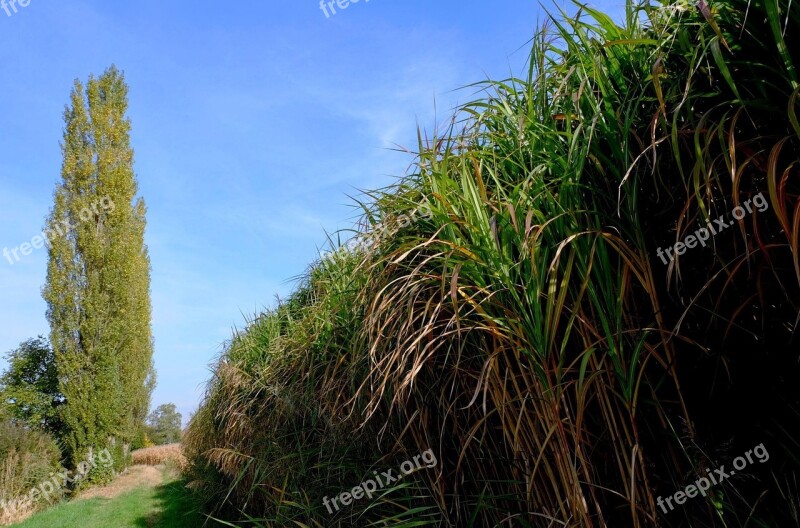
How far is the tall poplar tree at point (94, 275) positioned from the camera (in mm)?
15125

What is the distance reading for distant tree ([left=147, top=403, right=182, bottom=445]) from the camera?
30005mm

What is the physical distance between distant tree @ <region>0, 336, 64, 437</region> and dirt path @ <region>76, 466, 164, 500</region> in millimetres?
2290

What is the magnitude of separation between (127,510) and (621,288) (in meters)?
11.7

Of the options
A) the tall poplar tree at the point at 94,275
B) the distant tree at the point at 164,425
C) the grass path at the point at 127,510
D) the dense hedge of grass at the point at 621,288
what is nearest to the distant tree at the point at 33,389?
the tall poplar tree at the point at 94,275

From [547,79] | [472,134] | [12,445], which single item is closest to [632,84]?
[547,79]

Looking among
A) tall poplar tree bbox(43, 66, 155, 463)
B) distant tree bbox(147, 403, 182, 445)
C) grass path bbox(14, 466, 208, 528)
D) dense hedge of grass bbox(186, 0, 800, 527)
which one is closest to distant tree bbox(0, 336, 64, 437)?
tall poplar tree bbox(43, 66, 155, 463)

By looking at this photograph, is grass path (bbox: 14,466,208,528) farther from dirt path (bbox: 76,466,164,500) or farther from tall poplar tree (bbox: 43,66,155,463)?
tall poplar tree (bbox: 43,66,155,463)

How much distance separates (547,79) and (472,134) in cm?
40

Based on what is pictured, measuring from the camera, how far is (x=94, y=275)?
1573cm

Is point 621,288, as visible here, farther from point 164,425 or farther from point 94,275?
point 164,425

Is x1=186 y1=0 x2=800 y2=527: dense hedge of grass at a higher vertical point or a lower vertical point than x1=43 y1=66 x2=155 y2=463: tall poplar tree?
lower

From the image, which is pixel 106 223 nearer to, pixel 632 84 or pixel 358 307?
pixel 358 307

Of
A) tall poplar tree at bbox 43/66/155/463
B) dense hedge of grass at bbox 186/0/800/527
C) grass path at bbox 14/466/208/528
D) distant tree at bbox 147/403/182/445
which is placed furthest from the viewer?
distant tree at bbox 147/403/182/445

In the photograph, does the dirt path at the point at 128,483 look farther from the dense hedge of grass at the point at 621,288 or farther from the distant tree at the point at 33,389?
the dense hedge of grass at the point at 621,288
